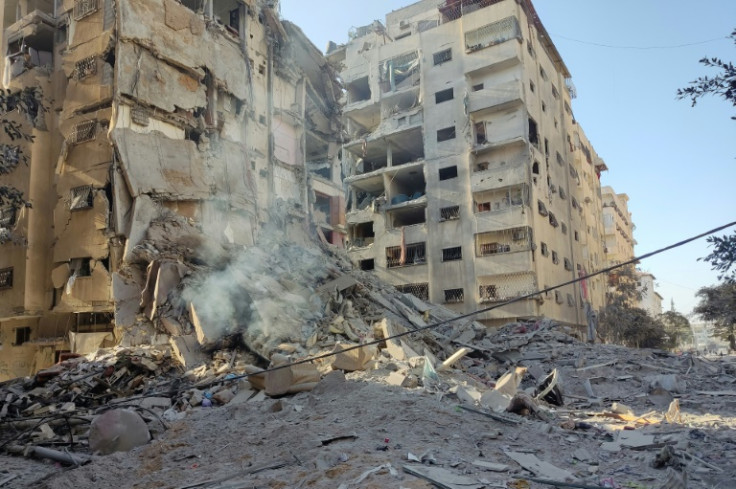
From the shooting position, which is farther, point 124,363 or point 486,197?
point 486,197

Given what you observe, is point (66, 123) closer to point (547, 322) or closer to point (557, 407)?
point (557, 407)

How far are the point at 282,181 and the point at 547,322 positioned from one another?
12.6m

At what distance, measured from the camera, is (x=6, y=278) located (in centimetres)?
1612

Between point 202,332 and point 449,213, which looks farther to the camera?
point 449,213

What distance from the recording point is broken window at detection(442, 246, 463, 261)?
1194 inches

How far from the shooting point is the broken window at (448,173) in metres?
31.5

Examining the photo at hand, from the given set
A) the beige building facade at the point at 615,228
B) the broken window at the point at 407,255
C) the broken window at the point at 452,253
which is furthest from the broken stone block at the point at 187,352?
the beige building facade at the point at 615,228

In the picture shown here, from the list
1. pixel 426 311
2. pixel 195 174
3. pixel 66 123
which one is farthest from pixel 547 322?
pixel 66 123

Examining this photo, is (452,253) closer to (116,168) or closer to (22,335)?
(116,168)

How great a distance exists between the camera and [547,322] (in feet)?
65.8

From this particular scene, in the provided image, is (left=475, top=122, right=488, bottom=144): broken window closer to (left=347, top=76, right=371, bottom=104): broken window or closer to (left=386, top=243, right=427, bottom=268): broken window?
(left=386, top=243, right=427, bottom=268): broken window

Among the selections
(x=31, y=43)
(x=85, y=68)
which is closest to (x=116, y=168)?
(x=85, y=68)

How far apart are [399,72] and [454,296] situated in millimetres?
16240

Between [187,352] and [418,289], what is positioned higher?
Result: [418,289]
